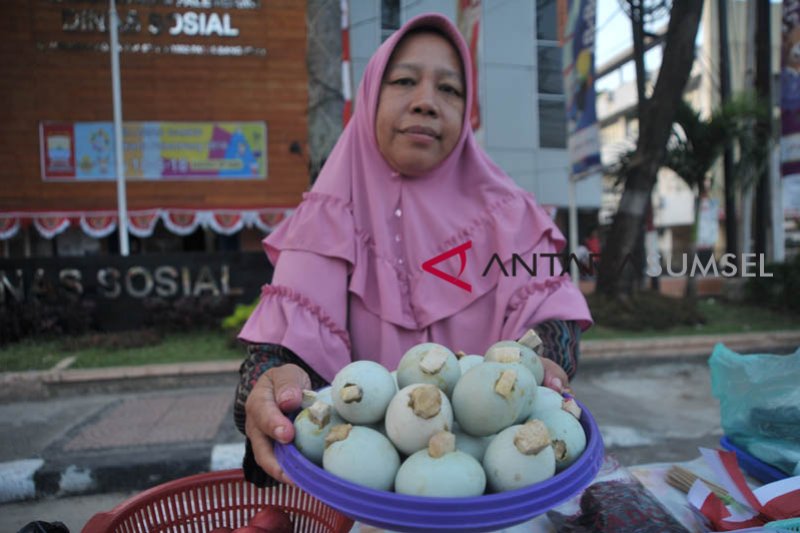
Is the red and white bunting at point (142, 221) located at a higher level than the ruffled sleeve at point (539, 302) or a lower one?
higher

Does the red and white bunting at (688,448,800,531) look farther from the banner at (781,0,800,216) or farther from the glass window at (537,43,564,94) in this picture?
the banner at (781,0,800,216)

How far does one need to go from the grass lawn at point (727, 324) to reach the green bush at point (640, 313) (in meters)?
0.07

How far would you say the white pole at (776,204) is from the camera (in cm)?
799

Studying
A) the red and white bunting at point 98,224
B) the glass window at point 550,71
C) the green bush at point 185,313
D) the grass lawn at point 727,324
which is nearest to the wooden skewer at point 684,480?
the grass lawn at point 727,324

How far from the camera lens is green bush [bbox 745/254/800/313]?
7.09 m

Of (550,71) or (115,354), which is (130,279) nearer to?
(115,354)

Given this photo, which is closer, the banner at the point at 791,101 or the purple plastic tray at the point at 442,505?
the purple plastic tray at the point at 442,505

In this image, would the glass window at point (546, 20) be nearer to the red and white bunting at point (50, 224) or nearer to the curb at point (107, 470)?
the curb at point (107, 470)

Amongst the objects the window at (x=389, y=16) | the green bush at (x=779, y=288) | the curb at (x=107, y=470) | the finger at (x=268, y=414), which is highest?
the window at (x=389, y=16)

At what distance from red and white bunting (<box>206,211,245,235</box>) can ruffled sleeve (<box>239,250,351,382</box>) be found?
29.3 ft

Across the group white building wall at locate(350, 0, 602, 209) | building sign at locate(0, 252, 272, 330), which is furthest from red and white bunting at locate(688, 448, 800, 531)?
building sign at locate(0, 252, 272, 330)

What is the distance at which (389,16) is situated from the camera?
2.44 m

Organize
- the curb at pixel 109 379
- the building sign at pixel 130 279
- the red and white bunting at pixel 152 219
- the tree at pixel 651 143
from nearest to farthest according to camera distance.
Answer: the curb at pixel 109 379 → the tree at pixel 651 143 → the building sign at pixel 130 279 → the red and white bunting at pixel 152 219

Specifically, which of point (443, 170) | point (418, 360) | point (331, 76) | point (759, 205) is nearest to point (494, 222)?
point (443, 170)
